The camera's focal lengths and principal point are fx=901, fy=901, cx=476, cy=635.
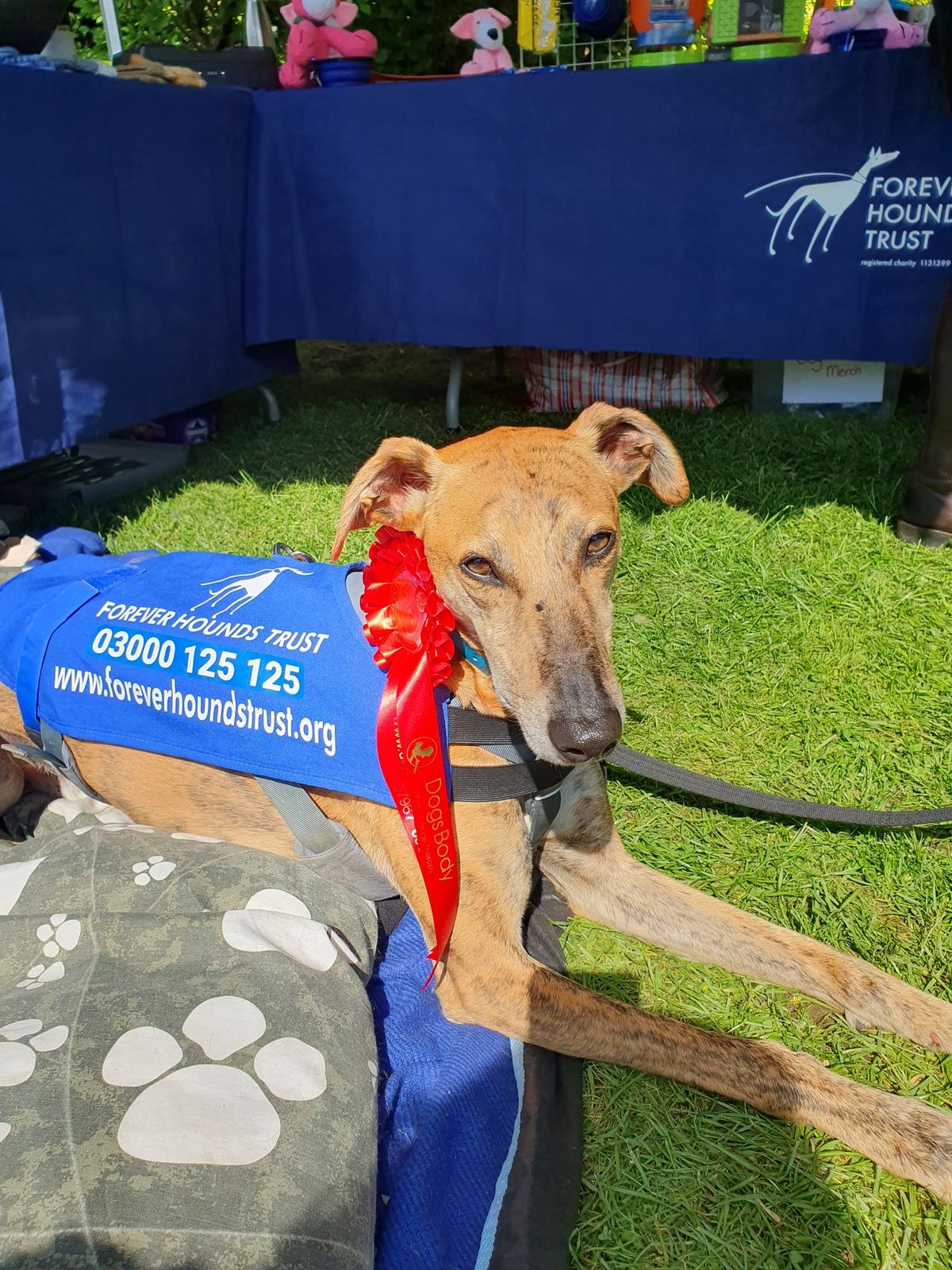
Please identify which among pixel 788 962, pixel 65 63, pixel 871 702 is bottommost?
pixel 788 962

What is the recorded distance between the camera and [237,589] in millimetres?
2705

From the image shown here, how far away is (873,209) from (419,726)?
432cm

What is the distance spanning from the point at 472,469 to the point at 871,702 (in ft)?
6.65

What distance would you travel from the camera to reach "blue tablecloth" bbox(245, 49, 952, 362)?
4836mm

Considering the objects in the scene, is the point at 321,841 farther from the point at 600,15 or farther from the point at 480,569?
the point at 600,15

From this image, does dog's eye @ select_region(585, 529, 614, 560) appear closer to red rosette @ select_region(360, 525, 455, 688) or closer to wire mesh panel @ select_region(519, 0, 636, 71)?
red rosette @ select_region(360, 525, 455, 688)

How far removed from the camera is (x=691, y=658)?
3.84 m

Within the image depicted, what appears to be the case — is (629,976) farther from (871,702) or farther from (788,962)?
(871,702)

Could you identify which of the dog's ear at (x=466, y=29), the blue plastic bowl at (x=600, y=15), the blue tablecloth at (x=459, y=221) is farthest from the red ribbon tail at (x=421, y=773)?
the dog's ear at (x=466, y=29)

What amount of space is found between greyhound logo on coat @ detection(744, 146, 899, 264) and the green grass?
119 cm

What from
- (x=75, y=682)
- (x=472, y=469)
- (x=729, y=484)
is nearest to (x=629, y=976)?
(x=472, y=469)

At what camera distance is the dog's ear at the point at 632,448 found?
257 cm

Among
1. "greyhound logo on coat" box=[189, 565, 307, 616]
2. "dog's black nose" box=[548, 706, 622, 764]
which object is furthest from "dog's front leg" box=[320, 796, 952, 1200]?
"greyhound logo on coat" box=[189, 565, 307, 616]

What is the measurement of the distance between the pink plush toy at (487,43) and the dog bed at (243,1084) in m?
5.65
